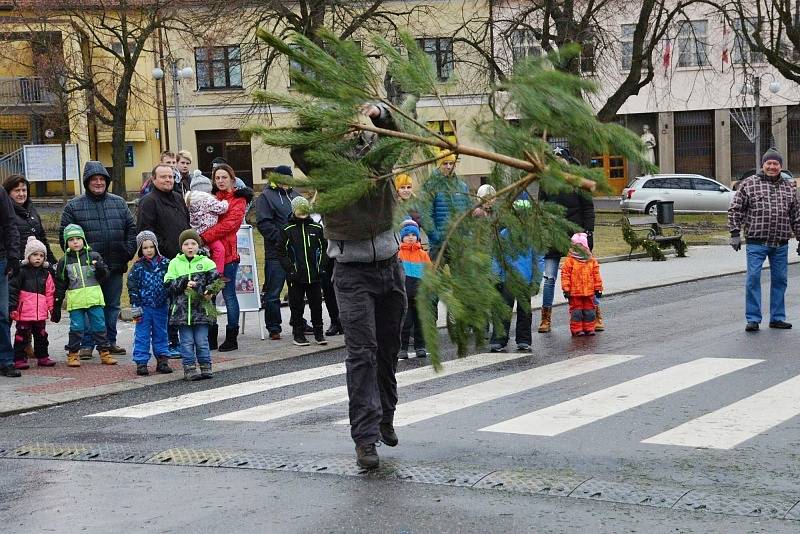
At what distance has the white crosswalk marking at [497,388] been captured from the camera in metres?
8.90

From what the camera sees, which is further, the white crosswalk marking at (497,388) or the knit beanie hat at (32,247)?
the knit beanie hat at (32,247)

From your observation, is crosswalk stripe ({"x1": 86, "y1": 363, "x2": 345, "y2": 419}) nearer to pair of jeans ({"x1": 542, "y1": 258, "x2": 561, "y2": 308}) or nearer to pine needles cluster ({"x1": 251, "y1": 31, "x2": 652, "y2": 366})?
pair of jeans ({"x1": 542, "y1": 258, "x2": 561, "y2": 308})

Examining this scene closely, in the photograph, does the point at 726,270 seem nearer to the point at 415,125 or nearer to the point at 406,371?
the point at 406,371

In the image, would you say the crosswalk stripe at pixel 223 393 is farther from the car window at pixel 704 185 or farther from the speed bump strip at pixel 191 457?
the car window at pixel 704 185

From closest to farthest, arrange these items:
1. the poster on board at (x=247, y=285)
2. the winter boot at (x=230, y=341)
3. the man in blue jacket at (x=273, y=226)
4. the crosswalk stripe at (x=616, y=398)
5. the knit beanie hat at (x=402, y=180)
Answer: the knit beanie hat at (x=402, y=180)
the crosswalk stripe at (x=616, y=398)
the winter boot at (x=230, y=341)
the man in blue jacket at (x=273, y=226)
the poster on board at (x=247, y=285)

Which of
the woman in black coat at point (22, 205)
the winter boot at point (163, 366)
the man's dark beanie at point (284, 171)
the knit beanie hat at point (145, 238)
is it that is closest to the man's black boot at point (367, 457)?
the man's dark beanie at point (284, 171)

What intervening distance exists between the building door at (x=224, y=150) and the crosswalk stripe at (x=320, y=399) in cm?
4260

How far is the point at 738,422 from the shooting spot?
805 cm

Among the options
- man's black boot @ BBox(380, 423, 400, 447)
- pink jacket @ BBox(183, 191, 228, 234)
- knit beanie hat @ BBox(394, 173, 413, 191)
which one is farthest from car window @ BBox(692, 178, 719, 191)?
knit beanie hat @ BBox(394, 173, 413, 191)

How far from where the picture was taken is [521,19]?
115ft

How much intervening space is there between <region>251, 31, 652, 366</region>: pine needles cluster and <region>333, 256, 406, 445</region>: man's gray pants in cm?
103

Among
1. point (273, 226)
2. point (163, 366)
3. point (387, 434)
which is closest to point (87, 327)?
point (163, 366)

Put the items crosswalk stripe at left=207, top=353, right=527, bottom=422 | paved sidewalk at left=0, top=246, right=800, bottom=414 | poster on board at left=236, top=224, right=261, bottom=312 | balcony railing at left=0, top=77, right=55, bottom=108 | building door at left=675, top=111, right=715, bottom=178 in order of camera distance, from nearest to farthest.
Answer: crosswalk stripe at left=207, top=353, right=527, bottom=422
paved sidewalk at left=0, top=246, right=800, bottom=414
poster on board at left=236, top=224, right=261, bottom=312
balcony railing at left=0, top=77, right=55, bottom=108
building door at left=675, top=111, right=715, bottom=178

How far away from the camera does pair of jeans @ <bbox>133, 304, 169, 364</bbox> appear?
11664 millimetres
